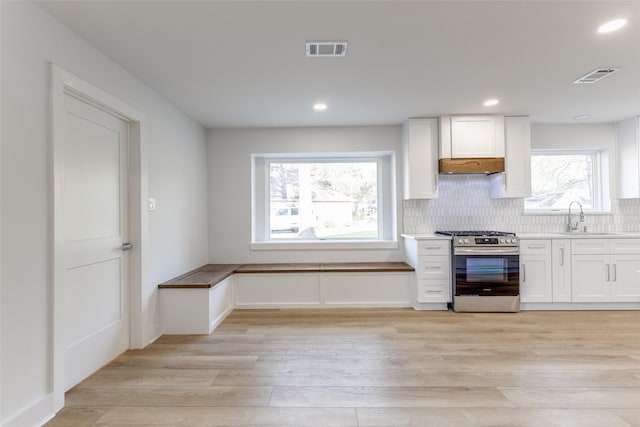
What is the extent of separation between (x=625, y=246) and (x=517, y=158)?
1.54m

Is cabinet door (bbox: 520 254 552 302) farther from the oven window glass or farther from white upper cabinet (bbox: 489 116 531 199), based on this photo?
white upper cabinet (bbox: 489 116 531 199)

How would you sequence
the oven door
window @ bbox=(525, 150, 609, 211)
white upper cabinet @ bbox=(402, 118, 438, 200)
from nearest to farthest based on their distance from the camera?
1. the oven door
2. white upper cabinet @ bbox=(402, 118, 438, 200)
3. window @ bbox=(525, 150, 609, 211)

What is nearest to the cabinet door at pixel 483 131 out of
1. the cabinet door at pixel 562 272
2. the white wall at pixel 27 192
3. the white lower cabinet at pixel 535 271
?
the white lower cabinet at pixel 535 271

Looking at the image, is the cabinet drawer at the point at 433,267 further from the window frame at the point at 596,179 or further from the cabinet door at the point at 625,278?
the cabinet door at the point at 625,278

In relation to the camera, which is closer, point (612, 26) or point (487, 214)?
point (612, 26)

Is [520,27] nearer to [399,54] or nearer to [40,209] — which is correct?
[399,54]

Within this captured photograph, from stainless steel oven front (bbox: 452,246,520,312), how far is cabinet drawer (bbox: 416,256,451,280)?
0.47 feet

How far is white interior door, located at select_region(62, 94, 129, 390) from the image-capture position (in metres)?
2.22

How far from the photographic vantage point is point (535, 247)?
3889mm

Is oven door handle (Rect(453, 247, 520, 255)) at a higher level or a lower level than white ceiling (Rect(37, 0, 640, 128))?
lower

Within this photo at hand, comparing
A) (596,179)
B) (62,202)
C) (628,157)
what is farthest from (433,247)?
(62,202)

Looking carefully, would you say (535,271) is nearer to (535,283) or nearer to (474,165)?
(535,283)

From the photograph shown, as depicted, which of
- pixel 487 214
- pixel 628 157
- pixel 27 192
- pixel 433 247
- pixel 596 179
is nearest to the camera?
pixel 27 192

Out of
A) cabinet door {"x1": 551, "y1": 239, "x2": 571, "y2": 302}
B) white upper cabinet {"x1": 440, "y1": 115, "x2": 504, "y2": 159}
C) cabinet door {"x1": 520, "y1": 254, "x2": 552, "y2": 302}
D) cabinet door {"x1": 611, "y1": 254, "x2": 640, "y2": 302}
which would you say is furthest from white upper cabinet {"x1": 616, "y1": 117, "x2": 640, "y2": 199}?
white upper cabinet {"x1": 440, "y1": 115, "x2": 504, "y2": 159}
